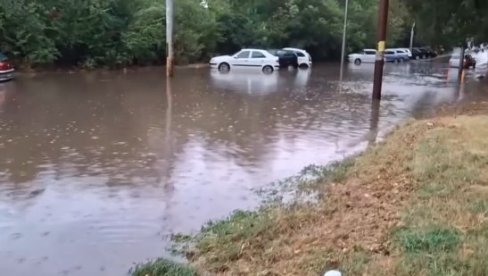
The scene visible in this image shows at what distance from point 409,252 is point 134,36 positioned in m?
31.2

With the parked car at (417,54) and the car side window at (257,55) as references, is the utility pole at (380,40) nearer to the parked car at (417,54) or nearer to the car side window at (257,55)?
the car side window at (257,55)

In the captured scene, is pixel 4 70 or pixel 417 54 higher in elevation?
pixel 4 70

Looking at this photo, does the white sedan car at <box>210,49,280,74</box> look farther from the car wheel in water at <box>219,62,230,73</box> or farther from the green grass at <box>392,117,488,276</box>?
the green grass at <box>392,117,488,276</box>

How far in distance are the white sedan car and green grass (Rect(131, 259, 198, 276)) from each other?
1192 inches

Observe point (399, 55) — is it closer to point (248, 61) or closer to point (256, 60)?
point (256, 60)

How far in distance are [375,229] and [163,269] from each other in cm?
185

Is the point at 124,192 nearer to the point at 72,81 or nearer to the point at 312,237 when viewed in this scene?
the point at 312,237

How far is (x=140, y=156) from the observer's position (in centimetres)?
1022

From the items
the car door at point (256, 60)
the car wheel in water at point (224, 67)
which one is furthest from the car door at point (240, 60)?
the car wheel in water at point (224, 67)

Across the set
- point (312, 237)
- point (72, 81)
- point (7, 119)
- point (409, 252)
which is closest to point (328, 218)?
point (312, 237)

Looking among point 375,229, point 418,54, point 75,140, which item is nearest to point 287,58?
point 75,140

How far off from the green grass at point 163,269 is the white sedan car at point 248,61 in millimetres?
30267

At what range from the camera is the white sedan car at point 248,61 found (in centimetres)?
3500

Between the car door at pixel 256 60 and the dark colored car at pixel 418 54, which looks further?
the dark colored car at pixel 418 54
